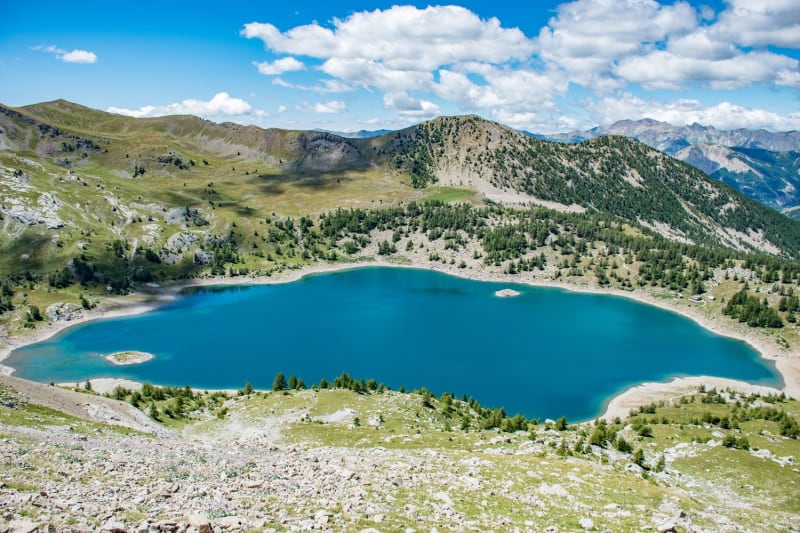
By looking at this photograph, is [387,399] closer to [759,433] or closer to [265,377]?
[265,377]

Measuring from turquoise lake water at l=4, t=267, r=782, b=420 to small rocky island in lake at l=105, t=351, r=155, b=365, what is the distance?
2.27 m

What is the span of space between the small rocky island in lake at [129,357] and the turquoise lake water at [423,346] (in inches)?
89.5

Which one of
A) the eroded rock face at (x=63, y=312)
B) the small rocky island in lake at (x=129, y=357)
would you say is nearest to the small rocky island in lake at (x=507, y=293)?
the small rocky island in lake at (x=129, y=357)

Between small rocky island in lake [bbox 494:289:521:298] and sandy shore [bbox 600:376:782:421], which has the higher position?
small rocky island in lake [bbox 494:289:521:298]

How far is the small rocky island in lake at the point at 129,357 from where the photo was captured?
106 m

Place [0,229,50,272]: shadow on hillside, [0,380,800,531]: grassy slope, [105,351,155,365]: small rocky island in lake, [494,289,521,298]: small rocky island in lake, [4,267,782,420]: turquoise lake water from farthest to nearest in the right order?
[494,289,521,298]: small rocky island in lake, [0,229,50,272]: shadow on hillside, [105,351,155,365]: small rocky island in lake, [4,267,782,420]: turquoise lake water, [0,380,800,531]: grassy slope

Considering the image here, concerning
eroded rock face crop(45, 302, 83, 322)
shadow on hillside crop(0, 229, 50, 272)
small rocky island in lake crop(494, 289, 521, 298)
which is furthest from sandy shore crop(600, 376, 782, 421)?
shadow on hillside crop(0, 229, 50, 272)

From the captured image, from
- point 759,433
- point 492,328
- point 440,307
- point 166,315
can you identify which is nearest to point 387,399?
point 759,433

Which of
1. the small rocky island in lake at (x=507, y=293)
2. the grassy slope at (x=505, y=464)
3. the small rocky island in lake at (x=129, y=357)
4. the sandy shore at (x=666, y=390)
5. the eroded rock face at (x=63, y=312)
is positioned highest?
the grassy slope at (x=505, y=464)

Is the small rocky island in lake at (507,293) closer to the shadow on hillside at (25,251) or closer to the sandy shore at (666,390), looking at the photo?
the sandy shore at (666,390)

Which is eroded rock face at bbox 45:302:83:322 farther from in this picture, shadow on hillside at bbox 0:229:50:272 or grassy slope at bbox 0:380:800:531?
grassy slope at bbox 0:380:800:531

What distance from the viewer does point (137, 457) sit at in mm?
29312

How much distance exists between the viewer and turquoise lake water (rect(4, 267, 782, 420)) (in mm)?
96250

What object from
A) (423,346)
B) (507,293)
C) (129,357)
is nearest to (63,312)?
(129,357)
